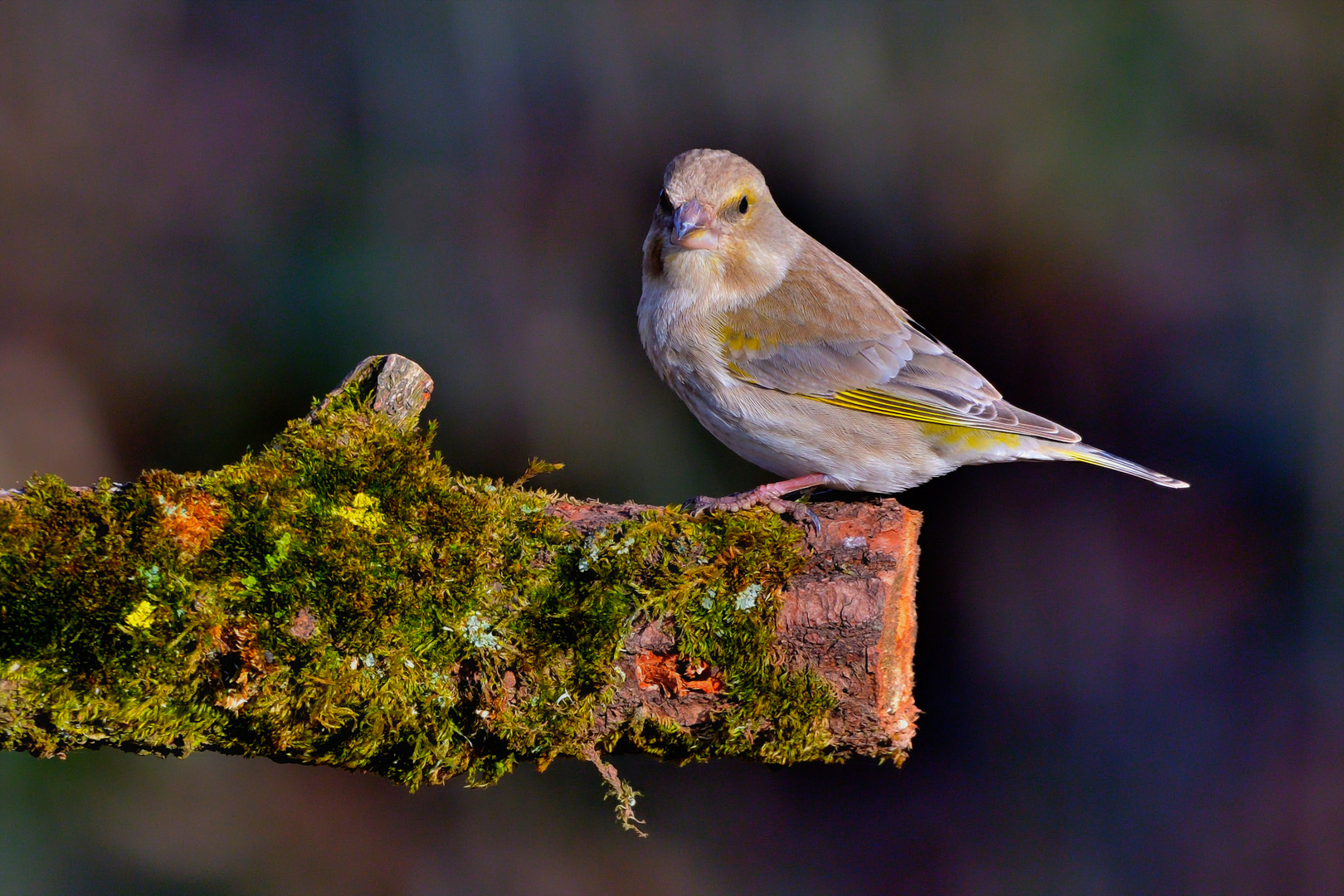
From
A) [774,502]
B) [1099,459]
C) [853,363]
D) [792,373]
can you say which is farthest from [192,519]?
[1099,459]

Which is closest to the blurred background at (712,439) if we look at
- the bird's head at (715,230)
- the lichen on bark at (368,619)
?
the bird's head at (715,230)

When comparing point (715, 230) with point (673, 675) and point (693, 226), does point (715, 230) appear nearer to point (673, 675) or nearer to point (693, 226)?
point (693, 226)

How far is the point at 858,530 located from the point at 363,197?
477 cm

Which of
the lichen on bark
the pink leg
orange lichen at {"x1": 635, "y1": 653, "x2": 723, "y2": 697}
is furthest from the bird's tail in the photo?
orange lichen at {"x1": 635, "y1": 653, "x2": 723, "y2": 697}

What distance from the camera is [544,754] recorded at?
252 cm

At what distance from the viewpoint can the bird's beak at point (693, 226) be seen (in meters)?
3.51

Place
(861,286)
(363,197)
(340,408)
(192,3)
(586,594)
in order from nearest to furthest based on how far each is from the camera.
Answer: (586,594), (340,408), (861,286), (363,197), (192,3)

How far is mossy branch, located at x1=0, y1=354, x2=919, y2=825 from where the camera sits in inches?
92.4

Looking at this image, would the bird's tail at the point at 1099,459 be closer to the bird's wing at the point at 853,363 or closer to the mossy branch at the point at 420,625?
the bird's wing at the point at 853,363

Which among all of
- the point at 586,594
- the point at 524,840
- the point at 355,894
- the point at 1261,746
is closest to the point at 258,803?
the point at 355,894

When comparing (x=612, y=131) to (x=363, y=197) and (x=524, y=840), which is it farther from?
(x=524, y=840)

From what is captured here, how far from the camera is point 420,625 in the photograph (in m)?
2.46

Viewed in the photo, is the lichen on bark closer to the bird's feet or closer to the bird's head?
the bird's feet

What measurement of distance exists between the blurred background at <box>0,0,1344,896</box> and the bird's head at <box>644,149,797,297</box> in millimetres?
2324
